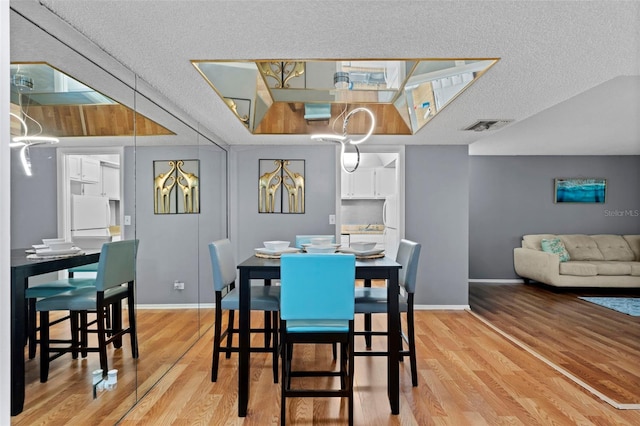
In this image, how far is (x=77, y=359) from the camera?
6.79ft

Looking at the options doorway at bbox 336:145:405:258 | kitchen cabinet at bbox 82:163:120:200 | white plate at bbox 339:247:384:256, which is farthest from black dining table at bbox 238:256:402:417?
doorway at bbox 336:145:405:258

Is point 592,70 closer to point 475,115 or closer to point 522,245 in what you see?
point 475,115

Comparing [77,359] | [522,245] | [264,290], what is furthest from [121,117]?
[522,245]

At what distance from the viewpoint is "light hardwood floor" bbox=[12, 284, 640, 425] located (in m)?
2.34

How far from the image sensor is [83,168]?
202 cm

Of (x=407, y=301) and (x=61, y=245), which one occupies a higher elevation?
(x=61, y=245)

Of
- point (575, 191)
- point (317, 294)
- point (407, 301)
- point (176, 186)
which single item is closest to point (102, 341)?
point (317, 294)

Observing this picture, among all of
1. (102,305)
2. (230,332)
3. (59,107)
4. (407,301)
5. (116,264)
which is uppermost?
(59,107)

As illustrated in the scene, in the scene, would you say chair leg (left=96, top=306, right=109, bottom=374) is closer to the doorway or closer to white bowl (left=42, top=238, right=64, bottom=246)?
white bowl (left=42, top=238, right=64, bottom=246)

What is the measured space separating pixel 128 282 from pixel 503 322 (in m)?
3.93

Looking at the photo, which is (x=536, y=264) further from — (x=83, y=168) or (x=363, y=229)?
(x=83, y=168)

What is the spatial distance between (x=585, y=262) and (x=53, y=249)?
705cm

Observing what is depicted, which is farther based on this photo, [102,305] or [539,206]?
[539,206]

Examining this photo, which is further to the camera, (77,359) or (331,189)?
(331,189)
